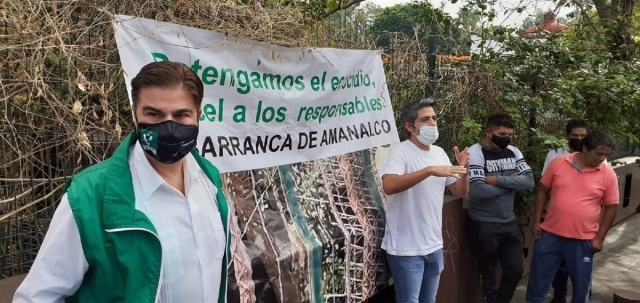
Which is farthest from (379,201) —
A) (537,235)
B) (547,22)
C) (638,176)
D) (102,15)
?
(638,176)

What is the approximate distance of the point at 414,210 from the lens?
3.69 meters

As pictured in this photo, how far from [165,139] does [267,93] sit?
5.65 feet

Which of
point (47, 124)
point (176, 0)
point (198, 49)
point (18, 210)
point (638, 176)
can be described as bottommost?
point (638, 176)

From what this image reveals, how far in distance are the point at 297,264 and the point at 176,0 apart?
68.9 inches

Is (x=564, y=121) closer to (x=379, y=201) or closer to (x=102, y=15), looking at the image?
(x=379, y=201)

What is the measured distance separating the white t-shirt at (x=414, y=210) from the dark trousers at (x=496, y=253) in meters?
1.02

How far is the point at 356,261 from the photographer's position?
388cm

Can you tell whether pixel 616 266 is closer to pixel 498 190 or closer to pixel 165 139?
pixel 498 190

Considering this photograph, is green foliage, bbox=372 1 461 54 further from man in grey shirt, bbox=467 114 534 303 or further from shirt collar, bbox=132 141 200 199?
shirt collar, bbox=132 141 200 199

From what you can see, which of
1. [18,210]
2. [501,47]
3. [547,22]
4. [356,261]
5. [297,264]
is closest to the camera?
[18,210]

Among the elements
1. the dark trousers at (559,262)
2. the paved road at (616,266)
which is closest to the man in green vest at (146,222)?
the dark trousers at (559,262)

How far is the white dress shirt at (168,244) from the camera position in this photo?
1499 millimetres

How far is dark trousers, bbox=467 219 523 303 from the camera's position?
15.0 ft

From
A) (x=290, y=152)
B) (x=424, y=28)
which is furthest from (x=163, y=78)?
(x=424, y=28)
